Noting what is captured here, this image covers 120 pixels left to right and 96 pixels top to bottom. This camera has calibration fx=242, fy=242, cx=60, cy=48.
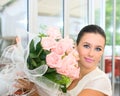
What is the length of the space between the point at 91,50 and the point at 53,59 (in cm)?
42

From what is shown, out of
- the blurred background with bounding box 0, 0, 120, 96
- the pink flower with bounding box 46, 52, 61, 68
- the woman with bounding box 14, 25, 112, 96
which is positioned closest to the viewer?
the pink flower with bounding box 46, 52, 61, 68

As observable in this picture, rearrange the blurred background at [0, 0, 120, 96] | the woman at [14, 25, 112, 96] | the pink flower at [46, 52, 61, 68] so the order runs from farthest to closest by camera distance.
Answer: the blurred background at [0, 0, 120, 96], the woman at [14, 25, 112, 96], the pink flower at [46, 52, 61, 68]

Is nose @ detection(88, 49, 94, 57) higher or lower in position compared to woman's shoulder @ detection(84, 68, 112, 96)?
higher

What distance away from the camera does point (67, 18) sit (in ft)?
11.9

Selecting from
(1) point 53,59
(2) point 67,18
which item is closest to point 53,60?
(1) point 53,59

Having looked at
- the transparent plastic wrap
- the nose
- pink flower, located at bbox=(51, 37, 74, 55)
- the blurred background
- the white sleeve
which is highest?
the blurred background

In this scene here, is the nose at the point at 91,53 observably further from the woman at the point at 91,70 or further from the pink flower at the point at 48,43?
the pink flower at the point at 48,43

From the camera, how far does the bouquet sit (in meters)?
0.95

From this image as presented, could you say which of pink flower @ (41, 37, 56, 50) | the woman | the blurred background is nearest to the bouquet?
pink flower @ (41, 37, 56, 50)

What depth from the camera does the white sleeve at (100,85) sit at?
1313 millimetres

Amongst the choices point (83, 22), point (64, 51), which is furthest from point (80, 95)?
point (83, 22)

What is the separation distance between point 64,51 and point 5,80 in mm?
343

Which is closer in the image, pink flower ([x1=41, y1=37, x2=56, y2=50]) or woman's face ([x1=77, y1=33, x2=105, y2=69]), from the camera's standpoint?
pink flower ([x1=41, y1=37, x2=56, y2=50])

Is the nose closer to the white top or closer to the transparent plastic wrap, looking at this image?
the white top
